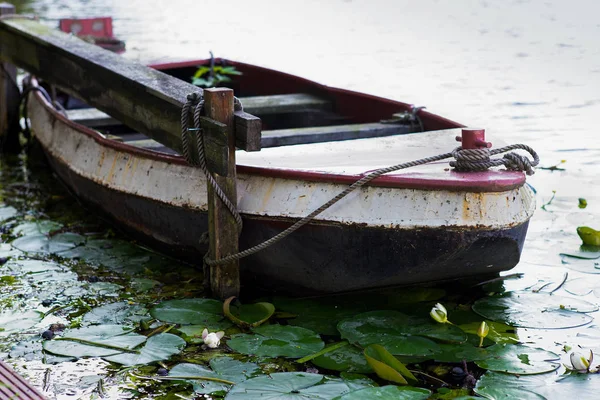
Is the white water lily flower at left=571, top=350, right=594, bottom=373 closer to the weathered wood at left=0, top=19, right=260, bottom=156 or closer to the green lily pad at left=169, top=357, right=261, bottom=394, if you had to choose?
the green lily pad at left=169, top=357, right=261, bottom=394

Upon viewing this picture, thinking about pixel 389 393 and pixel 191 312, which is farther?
pixel 191 312

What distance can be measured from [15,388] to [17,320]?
0.73 meters

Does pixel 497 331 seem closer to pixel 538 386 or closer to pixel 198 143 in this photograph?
pixel 538 386

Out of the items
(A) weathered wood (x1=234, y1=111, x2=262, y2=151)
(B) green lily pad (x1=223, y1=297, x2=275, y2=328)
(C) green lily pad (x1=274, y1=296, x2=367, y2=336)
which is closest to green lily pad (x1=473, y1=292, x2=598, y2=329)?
(C) green lily pad (x1=274, y1=296, x2=367, y2=336)

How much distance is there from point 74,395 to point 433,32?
384 inches

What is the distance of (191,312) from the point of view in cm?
332

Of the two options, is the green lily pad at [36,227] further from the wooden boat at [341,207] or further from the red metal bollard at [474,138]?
the red metal bollard at [474,138]

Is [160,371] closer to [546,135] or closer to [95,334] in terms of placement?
[95,334]

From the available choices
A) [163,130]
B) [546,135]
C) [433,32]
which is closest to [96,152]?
[163,130]

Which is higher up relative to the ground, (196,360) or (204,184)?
(204,184)

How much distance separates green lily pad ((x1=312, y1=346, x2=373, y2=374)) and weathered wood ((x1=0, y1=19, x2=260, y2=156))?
113 cm

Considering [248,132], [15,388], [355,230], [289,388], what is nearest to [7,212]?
[248,132]

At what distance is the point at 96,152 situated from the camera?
4.33 meters

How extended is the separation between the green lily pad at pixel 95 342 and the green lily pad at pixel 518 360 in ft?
4.05
